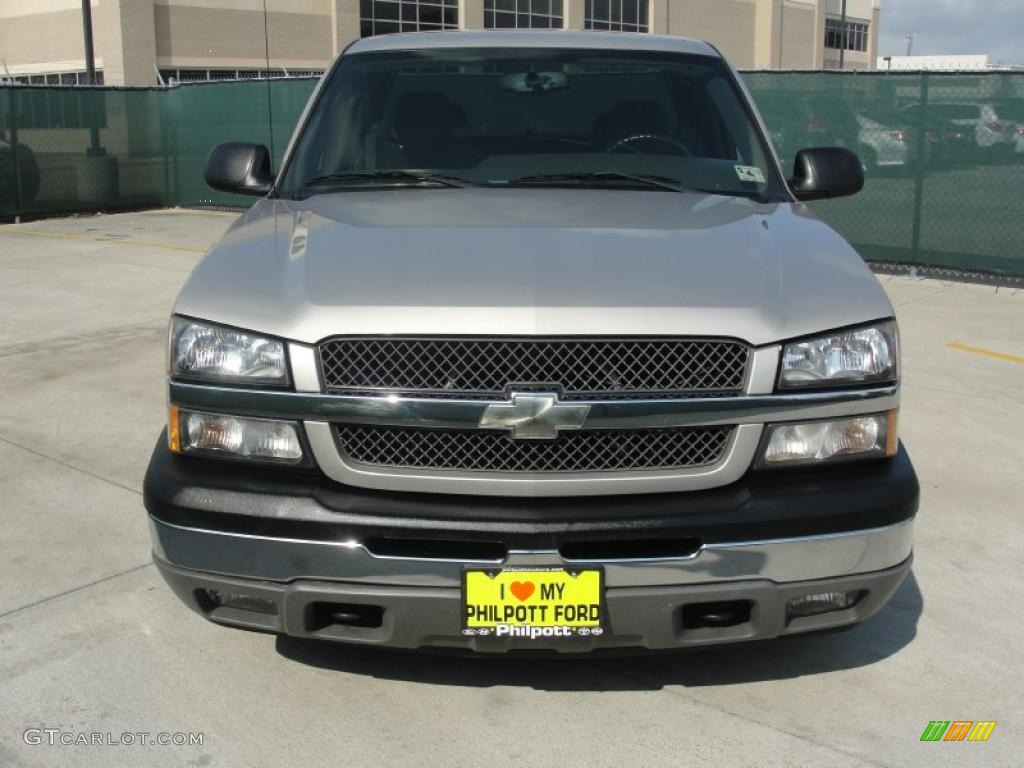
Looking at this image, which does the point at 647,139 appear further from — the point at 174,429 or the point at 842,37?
the point at 842,37

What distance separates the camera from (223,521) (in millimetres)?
3035

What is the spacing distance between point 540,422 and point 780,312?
0.69 meters

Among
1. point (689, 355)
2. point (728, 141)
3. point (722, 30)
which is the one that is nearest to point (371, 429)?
point (689, 355)

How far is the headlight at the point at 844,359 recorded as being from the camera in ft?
10.0

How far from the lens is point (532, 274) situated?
3115mm

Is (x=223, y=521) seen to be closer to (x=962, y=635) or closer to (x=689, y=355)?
(x=689, y=355)

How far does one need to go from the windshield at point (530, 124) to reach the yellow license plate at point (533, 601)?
171cm

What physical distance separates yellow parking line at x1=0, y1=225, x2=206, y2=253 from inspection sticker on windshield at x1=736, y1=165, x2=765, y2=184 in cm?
1065

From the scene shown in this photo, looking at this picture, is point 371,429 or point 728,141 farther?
point 728,141

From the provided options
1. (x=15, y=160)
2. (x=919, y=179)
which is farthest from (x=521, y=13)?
(x=919, y=179)

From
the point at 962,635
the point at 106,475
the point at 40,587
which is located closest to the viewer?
the point at 962,635

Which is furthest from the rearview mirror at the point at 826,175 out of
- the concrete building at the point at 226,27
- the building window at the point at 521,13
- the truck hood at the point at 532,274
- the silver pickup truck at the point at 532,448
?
the building window at the point at 521,13

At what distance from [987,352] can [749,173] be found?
475 cm

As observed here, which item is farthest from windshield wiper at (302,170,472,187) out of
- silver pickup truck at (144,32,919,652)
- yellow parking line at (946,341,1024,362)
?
yellow parking line at (946,341,1024,362)
